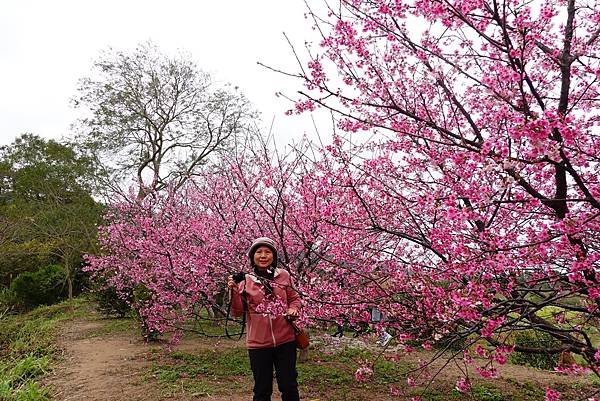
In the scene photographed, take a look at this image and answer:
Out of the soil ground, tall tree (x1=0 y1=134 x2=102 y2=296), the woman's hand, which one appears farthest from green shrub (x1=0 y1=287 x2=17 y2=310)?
the woman's hand

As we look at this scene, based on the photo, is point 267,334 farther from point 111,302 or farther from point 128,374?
point 111,302

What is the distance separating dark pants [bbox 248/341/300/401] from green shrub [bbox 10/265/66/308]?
1498cm

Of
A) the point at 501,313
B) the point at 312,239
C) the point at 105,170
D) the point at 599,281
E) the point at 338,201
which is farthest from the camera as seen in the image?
the point at 105,170

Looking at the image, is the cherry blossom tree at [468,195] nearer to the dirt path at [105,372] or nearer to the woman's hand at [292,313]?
the woman's hand at [292,313]

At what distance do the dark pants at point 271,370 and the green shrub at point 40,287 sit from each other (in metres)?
15.0

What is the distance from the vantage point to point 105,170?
1574 cm

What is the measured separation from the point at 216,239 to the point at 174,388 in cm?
182

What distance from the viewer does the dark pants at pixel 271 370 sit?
2973mm

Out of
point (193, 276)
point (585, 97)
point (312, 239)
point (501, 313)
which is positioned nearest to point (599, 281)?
point (501, 313)

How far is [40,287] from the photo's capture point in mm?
15219

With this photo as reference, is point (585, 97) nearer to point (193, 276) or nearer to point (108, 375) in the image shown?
point (193, 276)

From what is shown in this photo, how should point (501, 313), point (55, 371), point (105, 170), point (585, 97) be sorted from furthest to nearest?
point (105, 170), point (55, 371), point (585, 97), point (501, 313)

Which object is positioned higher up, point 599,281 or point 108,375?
point 599,281

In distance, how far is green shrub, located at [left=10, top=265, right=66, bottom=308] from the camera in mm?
14748
